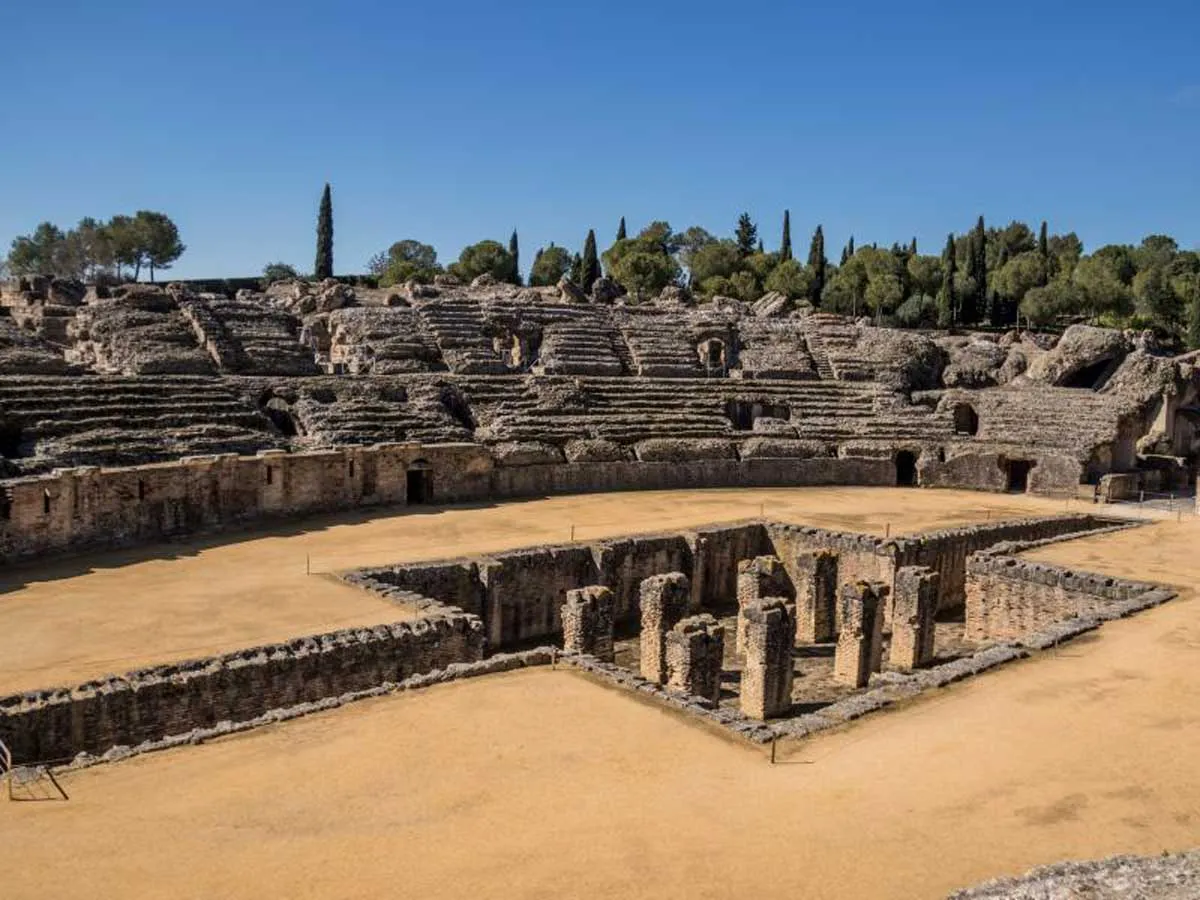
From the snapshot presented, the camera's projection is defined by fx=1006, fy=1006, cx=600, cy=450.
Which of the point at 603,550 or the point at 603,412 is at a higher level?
the point at 603,412

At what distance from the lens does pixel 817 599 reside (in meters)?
19.5

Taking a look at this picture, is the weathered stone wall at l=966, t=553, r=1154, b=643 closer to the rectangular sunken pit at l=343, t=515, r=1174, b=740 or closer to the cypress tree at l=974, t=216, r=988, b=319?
the rectangular sunken pit at l=343, t=515, r=1174, b=740

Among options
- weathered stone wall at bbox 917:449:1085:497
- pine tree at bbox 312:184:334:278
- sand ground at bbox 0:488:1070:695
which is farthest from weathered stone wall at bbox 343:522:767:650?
pine tree at bbox 312:184:334:278

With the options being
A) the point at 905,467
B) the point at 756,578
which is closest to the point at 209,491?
the point at 756,578

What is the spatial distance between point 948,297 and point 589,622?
1838 inches

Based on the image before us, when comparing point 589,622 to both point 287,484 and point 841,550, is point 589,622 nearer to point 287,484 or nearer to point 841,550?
point 841,550

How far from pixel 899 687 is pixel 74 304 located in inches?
1327

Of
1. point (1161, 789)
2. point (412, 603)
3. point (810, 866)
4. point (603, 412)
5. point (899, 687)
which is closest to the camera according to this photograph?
point (810, 866)

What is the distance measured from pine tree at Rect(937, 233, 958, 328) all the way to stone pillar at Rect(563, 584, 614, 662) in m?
45.5

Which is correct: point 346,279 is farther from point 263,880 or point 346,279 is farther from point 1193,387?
point 263,880

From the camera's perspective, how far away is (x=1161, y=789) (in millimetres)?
9445

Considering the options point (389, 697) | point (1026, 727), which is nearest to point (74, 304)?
point (389, 697)

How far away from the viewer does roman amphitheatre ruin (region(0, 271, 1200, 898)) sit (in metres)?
8.14

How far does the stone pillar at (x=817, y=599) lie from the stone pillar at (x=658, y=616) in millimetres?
4366
